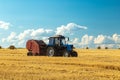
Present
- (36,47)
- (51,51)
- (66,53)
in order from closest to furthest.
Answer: (66,53) → (51,51) → (36,47)

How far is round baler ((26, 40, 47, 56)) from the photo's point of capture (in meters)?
40.2

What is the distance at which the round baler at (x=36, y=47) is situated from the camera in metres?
40.2

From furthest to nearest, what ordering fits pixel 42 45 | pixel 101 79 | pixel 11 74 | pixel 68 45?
pixel 42 45 < pixel 68 45 < pixel 11 74 < pixel 101 79

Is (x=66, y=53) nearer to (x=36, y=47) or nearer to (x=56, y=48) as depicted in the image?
(x=56, y=48)

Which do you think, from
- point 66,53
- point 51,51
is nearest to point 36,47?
point 51,51

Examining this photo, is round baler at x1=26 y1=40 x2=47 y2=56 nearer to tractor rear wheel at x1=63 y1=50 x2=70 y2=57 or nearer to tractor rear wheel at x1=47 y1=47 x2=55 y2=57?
tractor rear wheel at x1=47 y1=47 x2=55 y2=57

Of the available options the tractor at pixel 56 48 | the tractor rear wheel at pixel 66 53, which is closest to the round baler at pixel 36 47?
the tractor at pixel 56 48

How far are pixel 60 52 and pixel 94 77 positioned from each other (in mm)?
20378

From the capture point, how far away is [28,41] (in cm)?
4309

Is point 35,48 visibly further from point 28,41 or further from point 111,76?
point 111,76

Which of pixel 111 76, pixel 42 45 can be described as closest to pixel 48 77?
pixel 111 76

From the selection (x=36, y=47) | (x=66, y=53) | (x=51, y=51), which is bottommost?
(x=66, y=53)

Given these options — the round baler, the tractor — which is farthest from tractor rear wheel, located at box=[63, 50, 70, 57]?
the round baler

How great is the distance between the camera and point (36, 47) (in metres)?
40.9
